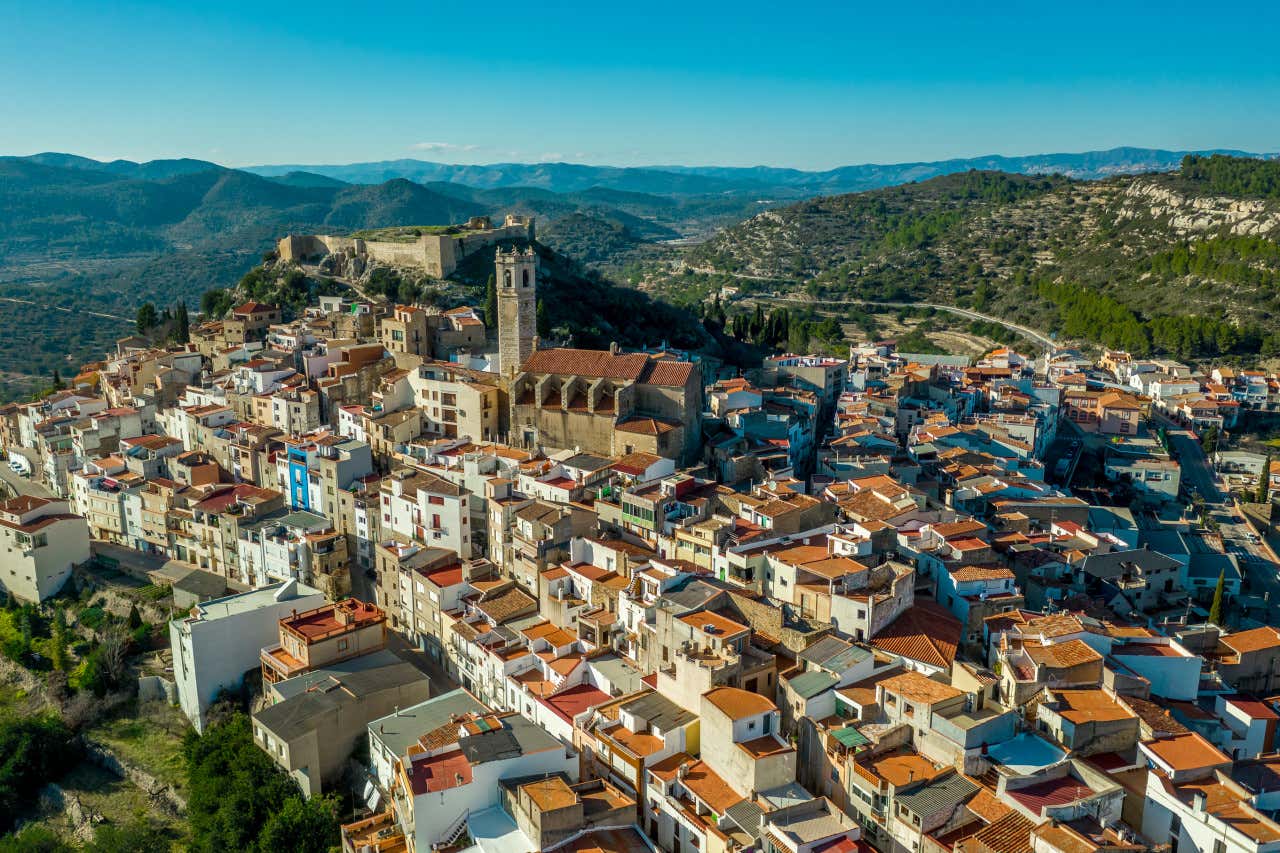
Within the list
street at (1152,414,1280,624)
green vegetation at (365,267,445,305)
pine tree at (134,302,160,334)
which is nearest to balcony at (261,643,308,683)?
street at (1152,414,1280,624)

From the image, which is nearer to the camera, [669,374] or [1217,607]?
[1217,607]

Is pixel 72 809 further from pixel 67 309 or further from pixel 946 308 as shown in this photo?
pixel 67 309

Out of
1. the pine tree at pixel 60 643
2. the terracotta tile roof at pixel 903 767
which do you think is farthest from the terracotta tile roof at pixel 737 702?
the pine tree at pixel 60 643

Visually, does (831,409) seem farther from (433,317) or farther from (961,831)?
(961,831)

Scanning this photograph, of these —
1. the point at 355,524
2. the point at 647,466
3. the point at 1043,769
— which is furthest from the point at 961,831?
the point at 355,524

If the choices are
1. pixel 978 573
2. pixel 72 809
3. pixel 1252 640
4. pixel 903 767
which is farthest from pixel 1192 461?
pixel 72 809

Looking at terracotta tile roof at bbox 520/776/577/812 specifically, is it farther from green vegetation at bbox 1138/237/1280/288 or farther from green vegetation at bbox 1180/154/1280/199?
green vegetation at bbox 1180/154/1280/199
